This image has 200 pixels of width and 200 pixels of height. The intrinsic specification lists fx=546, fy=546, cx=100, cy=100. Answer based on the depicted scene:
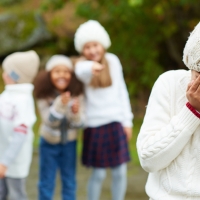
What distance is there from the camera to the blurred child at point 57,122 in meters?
4.11

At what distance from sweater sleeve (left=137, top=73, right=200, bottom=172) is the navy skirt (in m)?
2.21

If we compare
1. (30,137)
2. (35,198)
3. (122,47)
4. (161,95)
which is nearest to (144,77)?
(122,47)

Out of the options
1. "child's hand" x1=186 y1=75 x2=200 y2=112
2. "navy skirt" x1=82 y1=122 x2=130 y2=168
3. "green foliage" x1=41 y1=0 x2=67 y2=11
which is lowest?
"navy skirt" x1=82 y1=122 x2=130 y2=168

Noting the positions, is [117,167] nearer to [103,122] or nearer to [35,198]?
[103,122]

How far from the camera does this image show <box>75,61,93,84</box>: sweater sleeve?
4.02 meters

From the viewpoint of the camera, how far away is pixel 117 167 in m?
4.36

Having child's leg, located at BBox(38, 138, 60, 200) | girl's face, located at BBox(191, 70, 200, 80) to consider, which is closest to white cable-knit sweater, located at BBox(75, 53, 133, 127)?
child's leg, located at BBox(38, 138, 60, 200)

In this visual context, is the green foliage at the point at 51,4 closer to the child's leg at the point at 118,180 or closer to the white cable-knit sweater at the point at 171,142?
the child's leg at the point at 118,180

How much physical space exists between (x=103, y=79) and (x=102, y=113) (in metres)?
0.27

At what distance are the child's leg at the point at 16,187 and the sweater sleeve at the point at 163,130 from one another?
73.5 inches

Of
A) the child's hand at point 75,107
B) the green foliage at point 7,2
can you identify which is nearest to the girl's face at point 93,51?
the child's hand at point 75,107

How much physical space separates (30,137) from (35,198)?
4.35 feet

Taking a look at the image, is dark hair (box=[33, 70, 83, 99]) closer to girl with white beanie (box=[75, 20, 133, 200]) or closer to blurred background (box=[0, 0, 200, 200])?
girl with white beanie (box=[75, 20, 133, 200])

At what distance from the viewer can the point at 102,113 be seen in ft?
13.9
